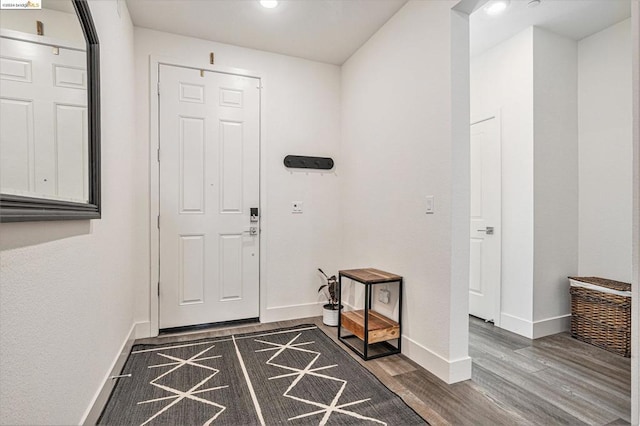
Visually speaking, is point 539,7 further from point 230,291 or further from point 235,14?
point 230,291

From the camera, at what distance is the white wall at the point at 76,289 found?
A: 2.82 ft

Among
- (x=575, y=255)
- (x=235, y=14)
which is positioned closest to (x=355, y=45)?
(x=235, y=14)

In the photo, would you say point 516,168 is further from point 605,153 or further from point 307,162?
point 307,162

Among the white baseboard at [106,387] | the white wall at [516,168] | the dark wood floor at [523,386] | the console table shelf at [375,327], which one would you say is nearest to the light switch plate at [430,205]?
the console table shelf at [375,327]

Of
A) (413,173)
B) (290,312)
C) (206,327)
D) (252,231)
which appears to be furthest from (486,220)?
(206,327)

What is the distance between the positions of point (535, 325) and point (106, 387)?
10.6 ft

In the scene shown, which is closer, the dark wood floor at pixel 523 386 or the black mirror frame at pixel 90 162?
the black mirror frame at pixel 90 162

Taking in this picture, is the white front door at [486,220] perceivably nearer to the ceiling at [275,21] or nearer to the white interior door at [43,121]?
the ceiling at [275,21]

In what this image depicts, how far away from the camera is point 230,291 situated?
10.0ft

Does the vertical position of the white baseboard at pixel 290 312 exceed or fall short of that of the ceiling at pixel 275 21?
it falls short

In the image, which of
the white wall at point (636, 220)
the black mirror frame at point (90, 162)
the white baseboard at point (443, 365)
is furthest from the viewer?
the white baseboard at point (443, 365)

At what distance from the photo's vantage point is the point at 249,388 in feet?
6.42

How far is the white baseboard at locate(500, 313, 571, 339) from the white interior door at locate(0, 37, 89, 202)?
3349mm

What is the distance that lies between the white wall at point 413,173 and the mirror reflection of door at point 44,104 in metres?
1.99
